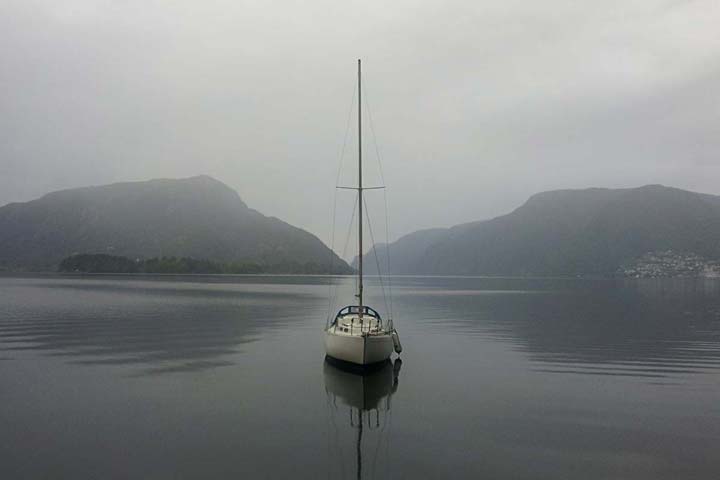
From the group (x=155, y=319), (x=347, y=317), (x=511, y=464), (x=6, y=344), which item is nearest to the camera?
(x=511, y=464)

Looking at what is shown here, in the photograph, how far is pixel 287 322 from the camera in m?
55.4

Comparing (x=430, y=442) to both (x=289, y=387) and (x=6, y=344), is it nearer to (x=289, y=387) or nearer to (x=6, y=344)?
(x=289, y=387)

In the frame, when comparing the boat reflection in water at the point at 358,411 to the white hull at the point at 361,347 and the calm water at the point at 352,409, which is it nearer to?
the calm water at the point at 352,409

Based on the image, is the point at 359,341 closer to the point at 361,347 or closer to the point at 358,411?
the point at 361,347

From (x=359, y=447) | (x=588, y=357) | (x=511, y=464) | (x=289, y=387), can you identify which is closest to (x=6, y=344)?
(x=289, y=387)

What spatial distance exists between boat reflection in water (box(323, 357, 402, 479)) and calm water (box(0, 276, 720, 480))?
0.09 m

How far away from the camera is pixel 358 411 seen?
2081cm

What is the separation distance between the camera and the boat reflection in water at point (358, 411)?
1568cm

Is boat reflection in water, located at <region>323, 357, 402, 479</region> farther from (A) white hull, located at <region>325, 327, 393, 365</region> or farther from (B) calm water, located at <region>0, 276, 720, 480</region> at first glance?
(A) white hull, located at <region>325, 327, 393, 365</region>

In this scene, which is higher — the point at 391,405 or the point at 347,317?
the point at 347,317

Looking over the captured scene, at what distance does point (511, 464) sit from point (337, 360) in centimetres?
1540

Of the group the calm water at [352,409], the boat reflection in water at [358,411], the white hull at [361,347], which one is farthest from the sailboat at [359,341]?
the calm water at [352,409]

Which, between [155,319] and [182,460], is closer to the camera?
[182,460]

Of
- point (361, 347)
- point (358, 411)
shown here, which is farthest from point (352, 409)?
point (361, 347)
